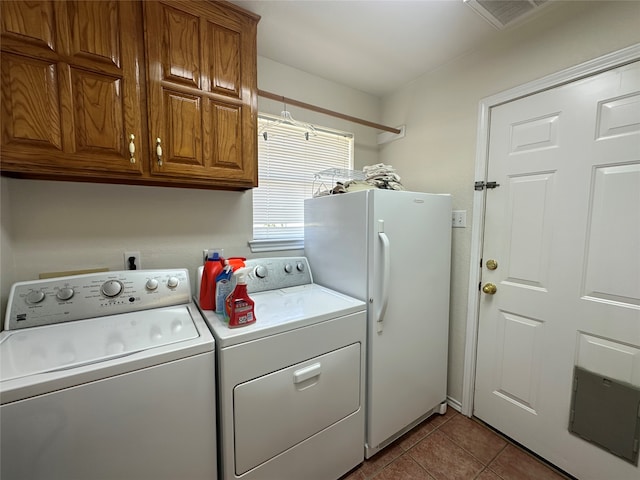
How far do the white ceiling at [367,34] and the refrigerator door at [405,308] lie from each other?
0.98m

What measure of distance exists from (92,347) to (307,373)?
32.8 inches

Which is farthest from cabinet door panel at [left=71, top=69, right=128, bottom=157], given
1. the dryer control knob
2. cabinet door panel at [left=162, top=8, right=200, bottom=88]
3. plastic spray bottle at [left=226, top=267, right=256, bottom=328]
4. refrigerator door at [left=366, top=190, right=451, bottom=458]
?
refrigerator door at [left=366, top=190, right=451, bottom=458]

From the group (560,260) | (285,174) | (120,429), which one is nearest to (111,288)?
(120,429)

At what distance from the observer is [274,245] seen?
6.35 ft

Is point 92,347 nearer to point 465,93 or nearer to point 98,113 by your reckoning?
point 98,113

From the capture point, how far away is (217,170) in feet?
4.53

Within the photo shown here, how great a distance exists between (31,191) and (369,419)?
2.08 metres

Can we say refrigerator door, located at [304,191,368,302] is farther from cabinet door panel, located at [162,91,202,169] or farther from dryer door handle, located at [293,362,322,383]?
cabinet door panel, located at [162,91,202,169]

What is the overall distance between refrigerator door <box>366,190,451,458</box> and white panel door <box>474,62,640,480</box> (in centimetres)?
31

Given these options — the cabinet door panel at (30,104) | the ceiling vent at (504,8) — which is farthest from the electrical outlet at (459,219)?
the cabinet door panel at (30,104)

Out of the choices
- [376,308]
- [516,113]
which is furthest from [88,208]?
[516,113]

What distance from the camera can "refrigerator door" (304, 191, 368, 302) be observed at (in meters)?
1.48

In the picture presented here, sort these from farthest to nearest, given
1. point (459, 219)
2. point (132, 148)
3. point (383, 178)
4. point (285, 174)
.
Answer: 1. point (285, 174)
2. point (459, 219)
3. point (383, 178)
4. point (132, 148)

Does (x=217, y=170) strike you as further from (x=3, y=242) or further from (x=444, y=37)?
(x=444, y=37)
